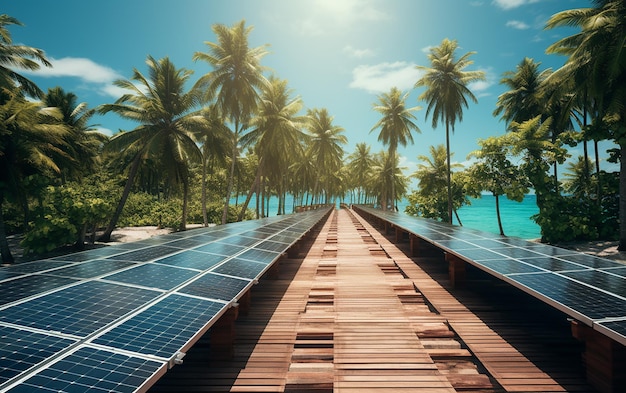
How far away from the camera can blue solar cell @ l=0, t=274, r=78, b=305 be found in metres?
3.34

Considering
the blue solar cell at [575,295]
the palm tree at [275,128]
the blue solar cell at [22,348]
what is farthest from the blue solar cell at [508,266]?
the palm tree at [275,128]

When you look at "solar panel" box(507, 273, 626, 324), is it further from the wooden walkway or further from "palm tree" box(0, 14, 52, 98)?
"palm tree" box(0, 14, 52, 98)

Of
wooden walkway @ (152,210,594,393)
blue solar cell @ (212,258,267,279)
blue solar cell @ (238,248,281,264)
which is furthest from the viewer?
blue solar cell @ (238,248,281,264)

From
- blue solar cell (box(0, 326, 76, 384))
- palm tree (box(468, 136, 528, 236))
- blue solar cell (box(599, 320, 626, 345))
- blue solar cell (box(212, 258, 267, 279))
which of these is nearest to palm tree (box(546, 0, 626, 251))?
palm tree (box(468, 136, 528, 236))

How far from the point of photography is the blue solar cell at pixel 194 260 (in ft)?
17.2

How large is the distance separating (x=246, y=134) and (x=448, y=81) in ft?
79.9

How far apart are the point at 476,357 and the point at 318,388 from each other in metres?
2.50

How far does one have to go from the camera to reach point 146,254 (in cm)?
604

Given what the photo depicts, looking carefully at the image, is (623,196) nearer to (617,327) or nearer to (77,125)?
(617,327)

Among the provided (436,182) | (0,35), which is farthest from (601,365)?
(436,182)

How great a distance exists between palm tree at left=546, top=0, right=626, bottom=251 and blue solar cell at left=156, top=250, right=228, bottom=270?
21.9m

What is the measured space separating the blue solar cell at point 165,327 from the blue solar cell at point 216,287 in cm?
21

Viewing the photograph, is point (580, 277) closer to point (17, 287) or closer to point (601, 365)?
point (601, 365)

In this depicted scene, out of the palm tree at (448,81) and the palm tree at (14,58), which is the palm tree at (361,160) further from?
the palm tree at (14,58)
